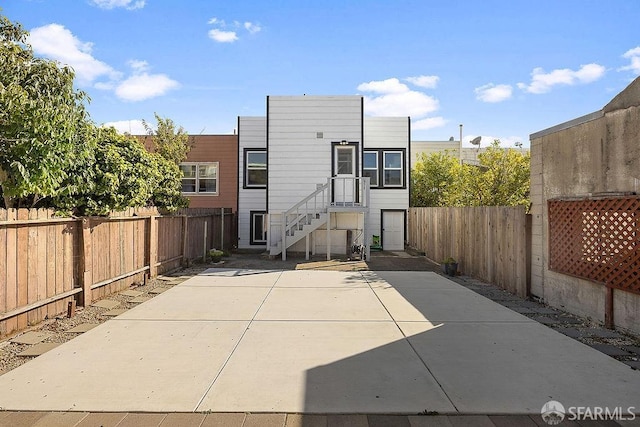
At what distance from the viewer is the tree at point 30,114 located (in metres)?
4.23

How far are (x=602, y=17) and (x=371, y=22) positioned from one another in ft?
17.3

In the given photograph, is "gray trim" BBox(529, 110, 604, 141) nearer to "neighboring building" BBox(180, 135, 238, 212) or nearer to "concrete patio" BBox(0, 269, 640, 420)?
"concrete patio" BBox(0, 269, 640, 420)

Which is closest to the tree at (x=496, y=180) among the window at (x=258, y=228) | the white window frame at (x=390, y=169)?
the white window frame at (x=390, y=169)

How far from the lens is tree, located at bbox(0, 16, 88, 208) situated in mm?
4234

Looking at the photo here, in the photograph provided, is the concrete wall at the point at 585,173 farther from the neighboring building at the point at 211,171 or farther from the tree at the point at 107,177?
the neighboring building at the point at 211,171

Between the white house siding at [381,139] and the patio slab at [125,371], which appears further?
the white house siding at [381,139]

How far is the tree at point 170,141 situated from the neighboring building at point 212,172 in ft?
1.77

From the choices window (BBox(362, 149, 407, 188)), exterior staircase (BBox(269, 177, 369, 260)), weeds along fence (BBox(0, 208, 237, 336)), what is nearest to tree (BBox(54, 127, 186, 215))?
weeds along fence (BBox(0, 208, 237, 336))

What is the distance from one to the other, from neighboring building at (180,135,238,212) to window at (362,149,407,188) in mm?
6417

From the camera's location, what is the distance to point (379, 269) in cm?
1109

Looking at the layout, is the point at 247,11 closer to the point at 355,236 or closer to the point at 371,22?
the point at 371,22

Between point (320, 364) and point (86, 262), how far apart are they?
4.84 metres

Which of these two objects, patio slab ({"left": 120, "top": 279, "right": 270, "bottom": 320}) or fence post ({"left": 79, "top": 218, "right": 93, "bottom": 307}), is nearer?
patio slab ({"left": 120, "top": 279, "right": 270, "bottom": 320})

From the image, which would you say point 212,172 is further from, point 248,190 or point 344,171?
point 344,171
